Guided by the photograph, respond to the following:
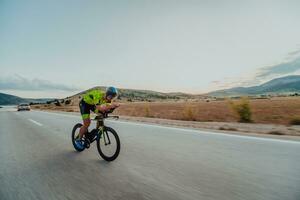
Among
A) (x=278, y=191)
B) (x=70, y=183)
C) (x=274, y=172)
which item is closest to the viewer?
(x=278, y=191)

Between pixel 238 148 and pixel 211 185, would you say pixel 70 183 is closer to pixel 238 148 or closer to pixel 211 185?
pixel 211 185

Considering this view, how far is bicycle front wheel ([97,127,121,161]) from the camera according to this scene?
615cm

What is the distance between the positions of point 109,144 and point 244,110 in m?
15.1

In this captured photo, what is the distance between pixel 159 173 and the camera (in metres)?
4.94

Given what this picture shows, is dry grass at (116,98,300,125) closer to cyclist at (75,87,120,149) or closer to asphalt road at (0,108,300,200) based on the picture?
asphalt road at (0,108,300,200)

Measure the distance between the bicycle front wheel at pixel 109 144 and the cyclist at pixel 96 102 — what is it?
558 millimetres

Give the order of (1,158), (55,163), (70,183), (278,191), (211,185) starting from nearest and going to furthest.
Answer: (278,191) < (211,185) < (70,183) < (55,163) < (1,158)

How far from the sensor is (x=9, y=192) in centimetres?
419

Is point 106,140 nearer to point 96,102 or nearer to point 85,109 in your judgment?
point 96,102

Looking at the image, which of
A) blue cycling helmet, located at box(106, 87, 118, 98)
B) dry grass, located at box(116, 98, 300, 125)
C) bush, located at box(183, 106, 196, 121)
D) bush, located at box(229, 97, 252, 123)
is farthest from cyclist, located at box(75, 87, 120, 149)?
bush, located at box(183, 106, 196, 121)

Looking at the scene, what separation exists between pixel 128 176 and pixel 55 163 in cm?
216

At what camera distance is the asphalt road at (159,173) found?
388cm

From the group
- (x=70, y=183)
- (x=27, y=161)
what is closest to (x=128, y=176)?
(x=70, y=183)

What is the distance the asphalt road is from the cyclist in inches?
24.0
